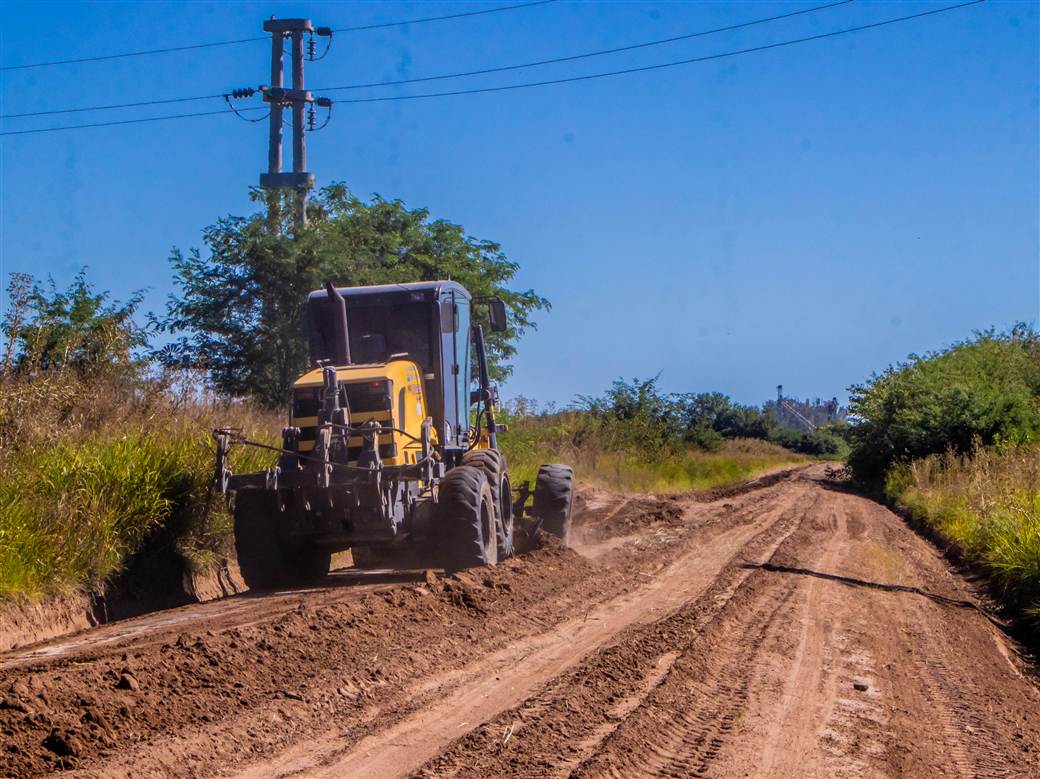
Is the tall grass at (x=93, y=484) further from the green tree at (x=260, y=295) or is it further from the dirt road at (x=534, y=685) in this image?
the green tree at (x=260, y=295)

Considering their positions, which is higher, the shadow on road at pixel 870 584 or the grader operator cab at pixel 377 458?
the grader operator cab at pixel 377 458

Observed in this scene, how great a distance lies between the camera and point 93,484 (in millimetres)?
10812

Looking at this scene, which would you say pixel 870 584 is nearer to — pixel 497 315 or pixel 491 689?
pixel 497 315

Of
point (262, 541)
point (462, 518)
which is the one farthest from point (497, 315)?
point (262, 541)

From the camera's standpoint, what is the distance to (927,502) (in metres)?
22.5

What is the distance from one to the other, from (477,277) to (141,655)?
2083 centimetres

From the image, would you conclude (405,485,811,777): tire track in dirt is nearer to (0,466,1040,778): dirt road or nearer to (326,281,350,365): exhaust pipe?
(0,466,1040,778): dirt road

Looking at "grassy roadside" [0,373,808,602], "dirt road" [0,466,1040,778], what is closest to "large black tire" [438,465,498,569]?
"dirt road" [0,466,1040,778]

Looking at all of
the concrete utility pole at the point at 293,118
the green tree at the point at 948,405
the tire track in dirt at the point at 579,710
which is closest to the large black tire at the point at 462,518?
the tire track in dirt at the point at 579,710

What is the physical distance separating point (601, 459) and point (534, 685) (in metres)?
24.5

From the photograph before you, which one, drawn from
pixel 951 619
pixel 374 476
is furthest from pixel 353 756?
pixel 951 619

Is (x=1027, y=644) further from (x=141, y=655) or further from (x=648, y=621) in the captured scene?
(x=141, y=655)

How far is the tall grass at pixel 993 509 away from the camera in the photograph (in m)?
11.8

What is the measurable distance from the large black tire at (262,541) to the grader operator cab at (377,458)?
0.01 m
